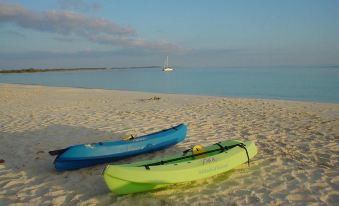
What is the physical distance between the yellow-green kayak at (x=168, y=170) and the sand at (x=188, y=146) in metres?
0.23

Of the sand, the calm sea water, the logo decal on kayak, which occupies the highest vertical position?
the calm sea water

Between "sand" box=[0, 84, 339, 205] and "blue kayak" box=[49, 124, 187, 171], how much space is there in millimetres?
184

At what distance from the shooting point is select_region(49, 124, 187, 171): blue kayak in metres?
5.73

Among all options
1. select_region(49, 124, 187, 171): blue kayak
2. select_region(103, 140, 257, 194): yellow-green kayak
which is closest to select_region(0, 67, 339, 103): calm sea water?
select_region(49, 124, 187, 171): blue kayak

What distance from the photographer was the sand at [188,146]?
4.80 m

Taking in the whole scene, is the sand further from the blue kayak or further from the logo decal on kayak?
the logo decal on kayak

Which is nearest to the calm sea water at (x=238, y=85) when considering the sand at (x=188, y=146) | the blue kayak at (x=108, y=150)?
the sand at (x=188, y=146)

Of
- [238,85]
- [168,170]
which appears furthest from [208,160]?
[238,85]

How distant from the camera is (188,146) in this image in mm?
7586

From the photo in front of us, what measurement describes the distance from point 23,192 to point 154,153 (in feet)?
9.33

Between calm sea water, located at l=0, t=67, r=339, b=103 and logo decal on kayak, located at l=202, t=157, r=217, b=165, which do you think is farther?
calm sea water, located at l=0, t=67, r=339, b=103

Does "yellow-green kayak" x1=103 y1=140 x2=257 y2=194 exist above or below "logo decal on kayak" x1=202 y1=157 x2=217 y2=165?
below

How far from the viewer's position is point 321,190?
4.95m

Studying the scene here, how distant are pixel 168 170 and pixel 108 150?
70.4 inches
